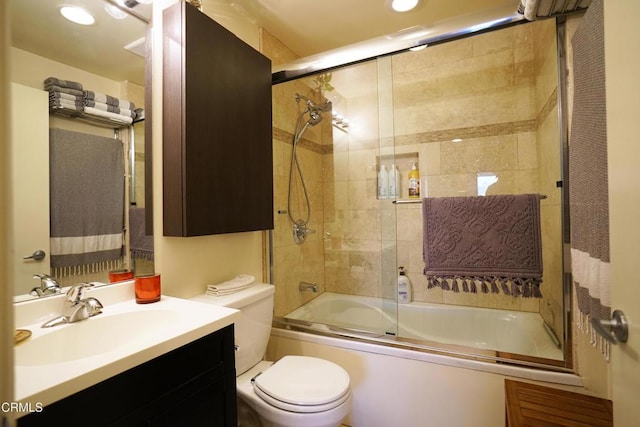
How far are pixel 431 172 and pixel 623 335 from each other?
1730 millimetres

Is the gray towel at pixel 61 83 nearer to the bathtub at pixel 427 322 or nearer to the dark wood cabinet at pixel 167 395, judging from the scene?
the dark wood cabinet at pixel 167 395

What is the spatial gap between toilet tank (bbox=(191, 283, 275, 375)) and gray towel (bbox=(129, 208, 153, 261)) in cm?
31

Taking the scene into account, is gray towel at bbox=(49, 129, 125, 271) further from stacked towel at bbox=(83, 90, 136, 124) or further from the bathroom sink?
the bathroom sink

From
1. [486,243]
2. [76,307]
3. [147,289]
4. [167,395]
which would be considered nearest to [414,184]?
[486,243]

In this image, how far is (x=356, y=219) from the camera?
2379 millimetres

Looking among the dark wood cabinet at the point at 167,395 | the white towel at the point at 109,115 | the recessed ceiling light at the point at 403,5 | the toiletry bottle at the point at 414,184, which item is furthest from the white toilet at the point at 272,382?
the recessed ceiling light at the point at 403,5

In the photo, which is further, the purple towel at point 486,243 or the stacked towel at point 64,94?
the purple towel at point 486,243

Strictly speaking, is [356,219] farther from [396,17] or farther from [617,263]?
[617,263]

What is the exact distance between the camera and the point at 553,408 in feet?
3.56

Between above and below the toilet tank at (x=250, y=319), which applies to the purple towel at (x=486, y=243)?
above

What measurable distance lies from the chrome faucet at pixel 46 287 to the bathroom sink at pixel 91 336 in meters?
0.16

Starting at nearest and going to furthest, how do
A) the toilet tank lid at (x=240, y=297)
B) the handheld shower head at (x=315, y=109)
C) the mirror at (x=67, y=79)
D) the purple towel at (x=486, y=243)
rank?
the mirror at (x=67, y=79)
the toilet tank lid at (x=240, y=297)
the purple towel at (x=486, y=243)
the handheld shower head at (x=315, y=109)

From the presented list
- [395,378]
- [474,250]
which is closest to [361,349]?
[395,378]

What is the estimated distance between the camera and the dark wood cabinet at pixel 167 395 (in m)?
0.63
